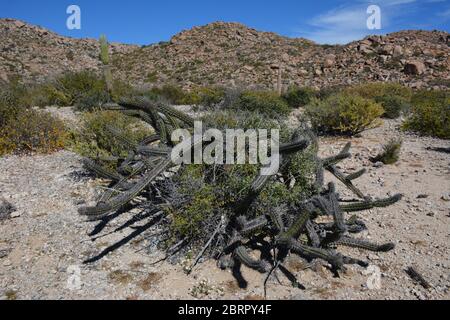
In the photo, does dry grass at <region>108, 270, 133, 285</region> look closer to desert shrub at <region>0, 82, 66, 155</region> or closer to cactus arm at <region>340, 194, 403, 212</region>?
cactus arm at <region>340, 194, 403, 212</region>

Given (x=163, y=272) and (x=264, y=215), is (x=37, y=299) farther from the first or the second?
(x=264, y=215)

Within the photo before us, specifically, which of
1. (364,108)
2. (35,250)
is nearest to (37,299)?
(35,250)

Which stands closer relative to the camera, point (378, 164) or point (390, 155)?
point (378, 164)

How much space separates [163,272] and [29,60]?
3380 cm

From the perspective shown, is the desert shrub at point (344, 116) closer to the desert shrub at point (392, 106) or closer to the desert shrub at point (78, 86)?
the desert shrub at point (392, 106)

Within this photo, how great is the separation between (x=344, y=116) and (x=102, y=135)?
5465mm

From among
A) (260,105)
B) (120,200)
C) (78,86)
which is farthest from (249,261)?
(78,86)

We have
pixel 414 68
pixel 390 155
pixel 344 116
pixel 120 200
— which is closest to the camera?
pixel 120 200

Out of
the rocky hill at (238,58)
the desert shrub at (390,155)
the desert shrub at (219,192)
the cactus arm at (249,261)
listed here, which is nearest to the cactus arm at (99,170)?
the desert shrub at (219,192)

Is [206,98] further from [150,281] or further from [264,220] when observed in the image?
[150,281]

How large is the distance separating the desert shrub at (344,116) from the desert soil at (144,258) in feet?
10.5

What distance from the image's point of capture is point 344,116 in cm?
851

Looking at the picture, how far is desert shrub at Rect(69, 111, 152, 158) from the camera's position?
6055mm
